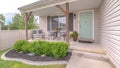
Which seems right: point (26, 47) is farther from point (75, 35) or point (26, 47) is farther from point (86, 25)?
point (86, 25)

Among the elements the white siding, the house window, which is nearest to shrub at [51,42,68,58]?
the white siding

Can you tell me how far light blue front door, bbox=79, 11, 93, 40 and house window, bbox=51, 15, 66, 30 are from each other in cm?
174

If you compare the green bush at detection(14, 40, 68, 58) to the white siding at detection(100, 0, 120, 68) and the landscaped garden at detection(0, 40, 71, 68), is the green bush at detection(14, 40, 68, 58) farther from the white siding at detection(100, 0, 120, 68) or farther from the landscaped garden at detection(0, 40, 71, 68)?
the white siding at detection(100, 0, 120, 68)

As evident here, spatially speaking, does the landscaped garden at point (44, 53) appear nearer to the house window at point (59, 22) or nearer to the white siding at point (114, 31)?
the white siding at point (114, 31)

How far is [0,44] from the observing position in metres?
8.10

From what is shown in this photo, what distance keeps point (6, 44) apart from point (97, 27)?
22.6 ft

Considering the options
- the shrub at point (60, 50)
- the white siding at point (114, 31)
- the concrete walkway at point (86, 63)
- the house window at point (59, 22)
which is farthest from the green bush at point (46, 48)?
the house window at point (59, 22)

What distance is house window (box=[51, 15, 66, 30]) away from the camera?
8.98 metres

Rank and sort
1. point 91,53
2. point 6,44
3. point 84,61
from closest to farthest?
point 84,61 → point 91,53 → point 6,44

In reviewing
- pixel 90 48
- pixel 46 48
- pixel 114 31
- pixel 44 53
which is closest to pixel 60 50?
pixel 46 48

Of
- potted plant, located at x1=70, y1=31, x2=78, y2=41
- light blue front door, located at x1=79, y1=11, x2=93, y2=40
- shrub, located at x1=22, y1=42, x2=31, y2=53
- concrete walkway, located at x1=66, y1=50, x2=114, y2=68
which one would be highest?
light blue front door, located at x1=79, y1=11, x2=93, y2=40

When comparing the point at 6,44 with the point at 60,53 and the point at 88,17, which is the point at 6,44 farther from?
the point at 88,17

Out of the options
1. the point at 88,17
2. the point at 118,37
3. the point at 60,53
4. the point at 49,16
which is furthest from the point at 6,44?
the point at 118,37

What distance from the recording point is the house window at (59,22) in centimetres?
898
